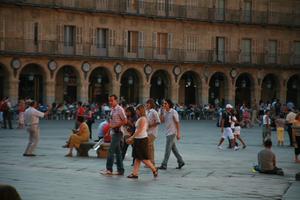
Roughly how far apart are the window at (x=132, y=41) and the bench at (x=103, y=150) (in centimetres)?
3493

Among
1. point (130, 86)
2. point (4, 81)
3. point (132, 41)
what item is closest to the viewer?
point (4, 81)

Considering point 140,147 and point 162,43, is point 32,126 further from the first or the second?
point 162,43

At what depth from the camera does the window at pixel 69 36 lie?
176 ft

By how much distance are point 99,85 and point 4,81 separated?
311 inches

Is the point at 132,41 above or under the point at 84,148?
above

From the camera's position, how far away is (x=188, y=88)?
Answer: 6156 centimetres

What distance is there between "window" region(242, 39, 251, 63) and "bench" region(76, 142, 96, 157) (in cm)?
4033

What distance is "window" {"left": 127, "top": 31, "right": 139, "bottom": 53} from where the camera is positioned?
5662 cm

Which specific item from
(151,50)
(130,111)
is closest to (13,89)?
(151,50)

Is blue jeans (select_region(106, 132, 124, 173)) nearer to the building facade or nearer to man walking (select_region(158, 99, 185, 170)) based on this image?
man walking (select_region(158, 99, 185, 170))

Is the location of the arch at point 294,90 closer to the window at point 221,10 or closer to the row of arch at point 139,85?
the row of arch at point 139,85

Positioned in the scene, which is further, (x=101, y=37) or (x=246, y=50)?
(x=246, y=50)

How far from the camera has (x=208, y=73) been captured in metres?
59.9

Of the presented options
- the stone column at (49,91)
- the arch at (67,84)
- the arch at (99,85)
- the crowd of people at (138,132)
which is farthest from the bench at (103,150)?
the arch at (99,85)
